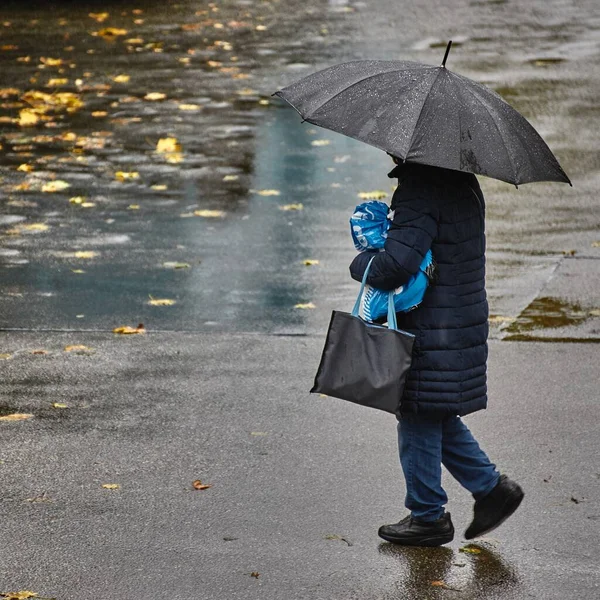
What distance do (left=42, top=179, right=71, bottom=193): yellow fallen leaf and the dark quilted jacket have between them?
608 centimetres

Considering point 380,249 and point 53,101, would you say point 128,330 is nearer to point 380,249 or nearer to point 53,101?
point 380,249

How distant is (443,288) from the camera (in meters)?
4.56

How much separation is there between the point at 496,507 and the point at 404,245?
1.16 metres

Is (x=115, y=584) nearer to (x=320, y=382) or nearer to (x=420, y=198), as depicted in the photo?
(x=320, y=382)

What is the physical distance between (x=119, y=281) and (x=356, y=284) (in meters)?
1.60

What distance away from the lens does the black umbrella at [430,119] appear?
170 inches

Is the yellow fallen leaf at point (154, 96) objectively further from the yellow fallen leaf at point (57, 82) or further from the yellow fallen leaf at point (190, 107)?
the yellow fallen leaf at point (57, 82)

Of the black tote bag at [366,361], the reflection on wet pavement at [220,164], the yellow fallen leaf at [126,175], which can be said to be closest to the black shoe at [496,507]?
the black tote bag at [366,361]

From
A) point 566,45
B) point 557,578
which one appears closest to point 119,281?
point 557,578

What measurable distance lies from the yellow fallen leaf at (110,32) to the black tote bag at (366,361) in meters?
13.2

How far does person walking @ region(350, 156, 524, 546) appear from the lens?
175 inches

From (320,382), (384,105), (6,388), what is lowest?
(6,388)

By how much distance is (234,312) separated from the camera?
7.57 meters

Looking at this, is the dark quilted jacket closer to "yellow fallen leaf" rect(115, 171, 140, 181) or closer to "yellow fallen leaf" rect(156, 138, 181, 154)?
"yellow fallen leaf" rect(115, 171, 140, 181)
